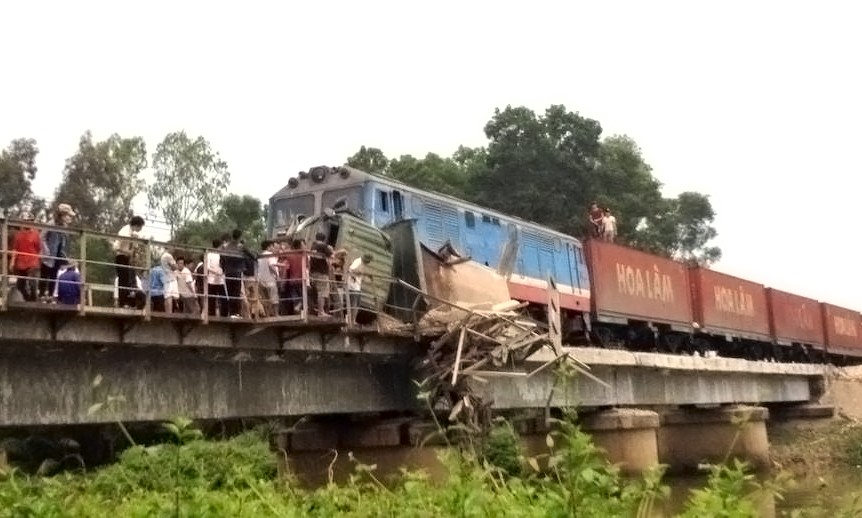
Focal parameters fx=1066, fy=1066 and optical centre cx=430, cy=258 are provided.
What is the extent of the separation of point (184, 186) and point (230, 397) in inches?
1367

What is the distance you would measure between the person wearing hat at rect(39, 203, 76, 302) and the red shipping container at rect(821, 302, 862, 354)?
36.1m

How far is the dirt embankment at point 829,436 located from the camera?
3178cm

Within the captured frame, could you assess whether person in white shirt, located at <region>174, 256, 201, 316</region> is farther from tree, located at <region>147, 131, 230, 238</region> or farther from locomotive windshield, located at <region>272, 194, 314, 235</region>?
tree, located at <region>147, 131, 230, 238</region>

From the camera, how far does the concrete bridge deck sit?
11742 mm

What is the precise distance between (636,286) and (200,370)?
16.0m

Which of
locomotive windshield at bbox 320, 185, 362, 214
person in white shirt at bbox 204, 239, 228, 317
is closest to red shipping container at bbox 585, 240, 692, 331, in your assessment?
locomotive windshield at bbox 320, 185, 362, 214

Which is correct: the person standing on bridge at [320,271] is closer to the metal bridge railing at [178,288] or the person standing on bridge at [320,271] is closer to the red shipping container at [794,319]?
the metal bridge railing at [178,288]

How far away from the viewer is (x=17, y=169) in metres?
41.8

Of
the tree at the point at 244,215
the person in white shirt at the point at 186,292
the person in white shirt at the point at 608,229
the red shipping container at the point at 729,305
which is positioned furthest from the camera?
the tree at the point at 244,215

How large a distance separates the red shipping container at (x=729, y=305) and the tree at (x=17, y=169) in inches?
998

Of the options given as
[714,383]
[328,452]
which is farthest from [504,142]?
[328,452]

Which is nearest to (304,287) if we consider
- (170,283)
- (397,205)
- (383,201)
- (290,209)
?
(170,283)

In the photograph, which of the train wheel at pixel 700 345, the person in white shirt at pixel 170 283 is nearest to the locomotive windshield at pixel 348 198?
the person in white shirt at pixel 170 283

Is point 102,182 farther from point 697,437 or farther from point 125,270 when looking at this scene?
point 125,270
